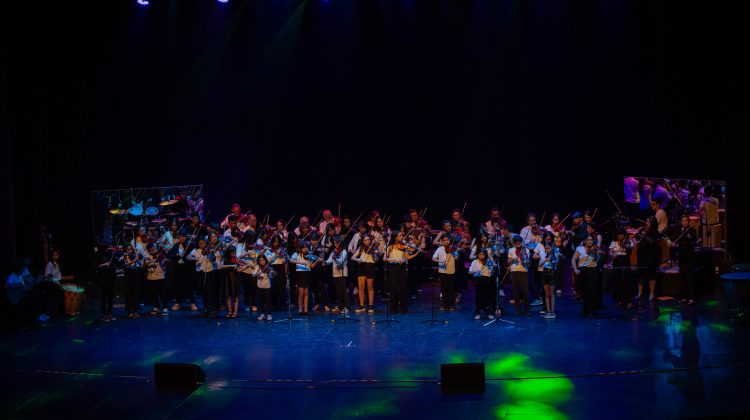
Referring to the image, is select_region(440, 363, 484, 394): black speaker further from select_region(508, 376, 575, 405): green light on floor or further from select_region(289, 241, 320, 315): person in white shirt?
select_region(289, 241, 320, 315): person in white shirt

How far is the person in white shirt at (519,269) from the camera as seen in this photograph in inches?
505

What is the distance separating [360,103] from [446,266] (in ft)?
18.2

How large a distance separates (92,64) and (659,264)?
48.6 ft

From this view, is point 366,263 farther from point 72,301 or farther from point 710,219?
point 710,219

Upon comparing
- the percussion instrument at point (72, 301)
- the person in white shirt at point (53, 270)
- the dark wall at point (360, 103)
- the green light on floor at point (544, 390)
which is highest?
the dark wall at point (360, 103)

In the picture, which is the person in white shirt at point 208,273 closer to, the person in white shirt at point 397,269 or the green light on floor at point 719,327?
the person in white shirt at point 397,269

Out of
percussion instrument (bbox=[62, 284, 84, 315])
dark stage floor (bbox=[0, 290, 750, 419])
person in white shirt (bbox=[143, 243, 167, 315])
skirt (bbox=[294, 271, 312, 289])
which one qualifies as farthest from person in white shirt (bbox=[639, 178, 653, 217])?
percussion instrument (bbox=[62, 284, 84, 315])

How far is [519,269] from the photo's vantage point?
42.3ft

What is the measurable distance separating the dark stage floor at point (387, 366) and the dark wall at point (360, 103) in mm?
4480

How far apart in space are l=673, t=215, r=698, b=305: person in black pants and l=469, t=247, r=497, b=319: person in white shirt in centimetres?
406

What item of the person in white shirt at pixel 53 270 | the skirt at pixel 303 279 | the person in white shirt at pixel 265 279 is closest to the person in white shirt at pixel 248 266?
the person in white shirt at pixel 265 279

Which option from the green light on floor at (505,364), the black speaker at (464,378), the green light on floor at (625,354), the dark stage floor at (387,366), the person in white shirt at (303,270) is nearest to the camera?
the dark stage floor at (387,366)

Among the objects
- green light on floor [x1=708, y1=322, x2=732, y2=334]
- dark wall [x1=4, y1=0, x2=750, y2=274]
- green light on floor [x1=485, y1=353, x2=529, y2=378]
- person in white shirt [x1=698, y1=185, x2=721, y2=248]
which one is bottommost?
green light on floor [x1=485, y1=353, x2=529, y2=378]

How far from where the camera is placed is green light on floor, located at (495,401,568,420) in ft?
24.1
